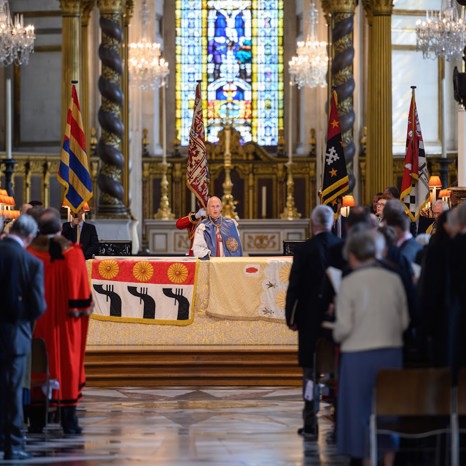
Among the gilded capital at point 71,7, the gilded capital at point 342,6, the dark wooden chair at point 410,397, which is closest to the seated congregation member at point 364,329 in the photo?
the dark wooden chair at point 410,397

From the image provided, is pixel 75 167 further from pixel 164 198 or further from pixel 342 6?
pixel 164 198

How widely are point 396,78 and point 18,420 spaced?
21009 mm

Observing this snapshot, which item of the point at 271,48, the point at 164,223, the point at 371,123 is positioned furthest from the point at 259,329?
the point at 271,48

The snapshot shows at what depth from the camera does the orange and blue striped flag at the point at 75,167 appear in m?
16.6

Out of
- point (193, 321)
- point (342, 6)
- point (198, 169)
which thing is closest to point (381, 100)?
point (342, 6)

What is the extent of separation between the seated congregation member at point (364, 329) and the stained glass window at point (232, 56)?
24001 mm

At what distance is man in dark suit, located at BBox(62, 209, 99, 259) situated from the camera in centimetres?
1598

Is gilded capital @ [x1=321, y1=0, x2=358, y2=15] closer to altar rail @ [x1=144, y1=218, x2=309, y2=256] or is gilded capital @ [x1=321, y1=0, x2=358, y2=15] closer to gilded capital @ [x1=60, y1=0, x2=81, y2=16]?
gilded capital @ [x1=60, y1=0, x2=81, y2=16]

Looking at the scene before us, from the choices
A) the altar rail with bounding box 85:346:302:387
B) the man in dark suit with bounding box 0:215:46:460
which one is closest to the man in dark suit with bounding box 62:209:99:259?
the altar rail with bounding box 85:346:302:387

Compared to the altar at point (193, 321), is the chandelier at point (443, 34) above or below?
above

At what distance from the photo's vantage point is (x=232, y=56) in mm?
32188

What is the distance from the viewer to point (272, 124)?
31797 mm

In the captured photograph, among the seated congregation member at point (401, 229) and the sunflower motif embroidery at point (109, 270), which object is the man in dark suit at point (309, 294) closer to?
the seated congregation member at point (401, 229)

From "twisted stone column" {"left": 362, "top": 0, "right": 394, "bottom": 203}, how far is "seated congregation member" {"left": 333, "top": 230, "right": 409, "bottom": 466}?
50.8 feet
